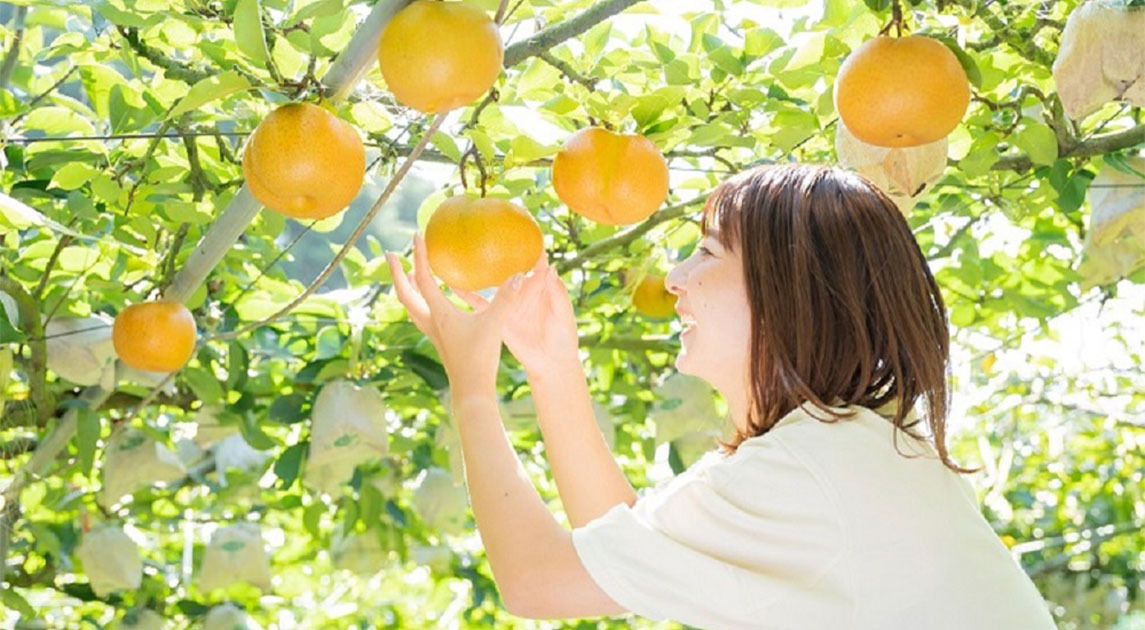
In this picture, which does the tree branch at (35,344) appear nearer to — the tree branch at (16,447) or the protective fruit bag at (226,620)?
the tree branch at (16,447)

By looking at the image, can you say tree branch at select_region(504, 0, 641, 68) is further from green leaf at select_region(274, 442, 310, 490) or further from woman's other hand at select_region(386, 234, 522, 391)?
green leaf at select_region(274, 442, 310, 490)

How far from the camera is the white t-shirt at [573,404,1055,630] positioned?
106 cm

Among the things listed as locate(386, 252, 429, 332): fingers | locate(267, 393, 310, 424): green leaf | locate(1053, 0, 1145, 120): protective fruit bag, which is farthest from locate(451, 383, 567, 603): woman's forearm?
locate(267, 393, 310, 424): green leaf

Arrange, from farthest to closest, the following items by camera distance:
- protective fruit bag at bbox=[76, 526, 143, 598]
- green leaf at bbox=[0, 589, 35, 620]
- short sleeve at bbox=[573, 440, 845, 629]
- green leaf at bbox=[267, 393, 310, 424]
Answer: protective fruit bag at bbox=[76, 526, 143, 598] → green leaf at bbox=[0, 589, 35, 620] → green leaf at bbox=[267, 393, 310, 424] → short sleeve at bbox=[573, 440, 845, 629]

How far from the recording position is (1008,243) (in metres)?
2.49

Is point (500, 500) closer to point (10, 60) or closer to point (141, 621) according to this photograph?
point (10, 60)

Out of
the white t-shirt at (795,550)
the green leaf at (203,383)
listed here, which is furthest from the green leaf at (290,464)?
the white t-shirt at (795,550)

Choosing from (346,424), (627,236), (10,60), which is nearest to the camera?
(10,60)

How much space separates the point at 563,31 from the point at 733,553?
1.57 ft

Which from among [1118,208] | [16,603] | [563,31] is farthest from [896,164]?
[16,603]

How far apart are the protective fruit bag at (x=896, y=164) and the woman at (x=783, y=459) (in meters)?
Answer: 0.07

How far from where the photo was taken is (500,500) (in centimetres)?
113

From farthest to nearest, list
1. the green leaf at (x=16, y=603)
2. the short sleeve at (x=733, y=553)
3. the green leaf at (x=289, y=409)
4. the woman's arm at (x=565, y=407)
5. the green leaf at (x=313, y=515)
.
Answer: the green leaf at (x=313, y=515), the green leaf at (x=16, y=603), the green leaf at (x=289, y=409), the woman's arm at (x=565, y=407), the short sleeve at (x=733, y=553)

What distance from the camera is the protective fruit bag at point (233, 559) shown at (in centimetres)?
284
